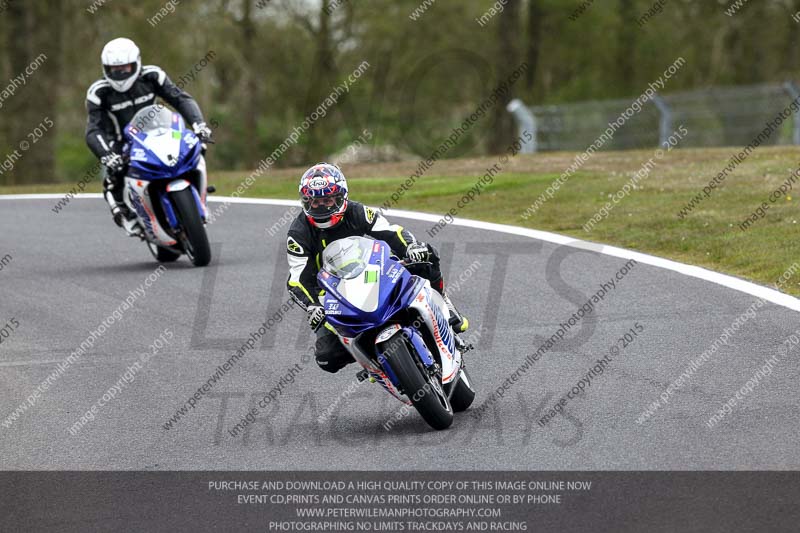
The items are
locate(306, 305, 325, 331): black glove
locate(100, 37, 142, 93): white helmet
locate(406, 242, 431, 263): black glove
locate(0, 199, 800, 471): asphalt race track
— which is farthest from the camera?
locate(100, 37, 142, 93): white helmet

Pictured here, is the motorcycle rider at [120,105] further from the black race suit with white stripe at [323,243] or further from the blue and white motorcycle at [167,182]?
the black race suit with white stripe at [323,243]

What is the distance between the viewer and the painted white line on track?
10.6m

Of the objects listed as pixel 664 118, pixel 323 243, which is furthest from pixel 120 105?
pixel 664 118

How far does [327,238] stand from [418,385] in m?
1.30

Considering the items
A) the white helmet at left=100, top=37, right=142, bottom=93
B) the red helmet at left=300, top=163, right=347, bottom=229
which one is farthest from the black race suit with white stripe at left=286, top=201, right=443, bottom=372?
the white helmet at left=100, top=37, right=142, bottom=93

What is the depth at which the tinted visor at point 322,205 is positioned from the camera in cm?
759

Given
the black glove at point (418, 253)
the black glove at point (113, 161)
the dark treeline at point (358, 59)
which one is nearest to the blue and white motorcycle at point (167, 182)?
the black glove at point (113, 161)

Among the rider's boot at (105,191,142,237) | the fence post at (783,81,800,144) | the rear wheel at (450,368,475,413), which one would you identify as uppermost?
the rear wheel at (450,368,475,413)

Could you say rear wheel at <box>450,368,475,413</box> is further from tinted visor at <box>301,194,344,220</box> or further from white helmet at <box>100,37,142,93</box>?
white helmet at <box>100,37,142,93</box>

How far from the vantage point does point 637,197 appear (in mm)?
17094

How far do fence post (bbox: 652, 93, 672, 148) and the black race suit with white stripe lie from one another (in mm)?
16415

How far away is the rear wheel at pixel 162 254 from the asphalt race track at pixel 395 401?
0.57 feet
